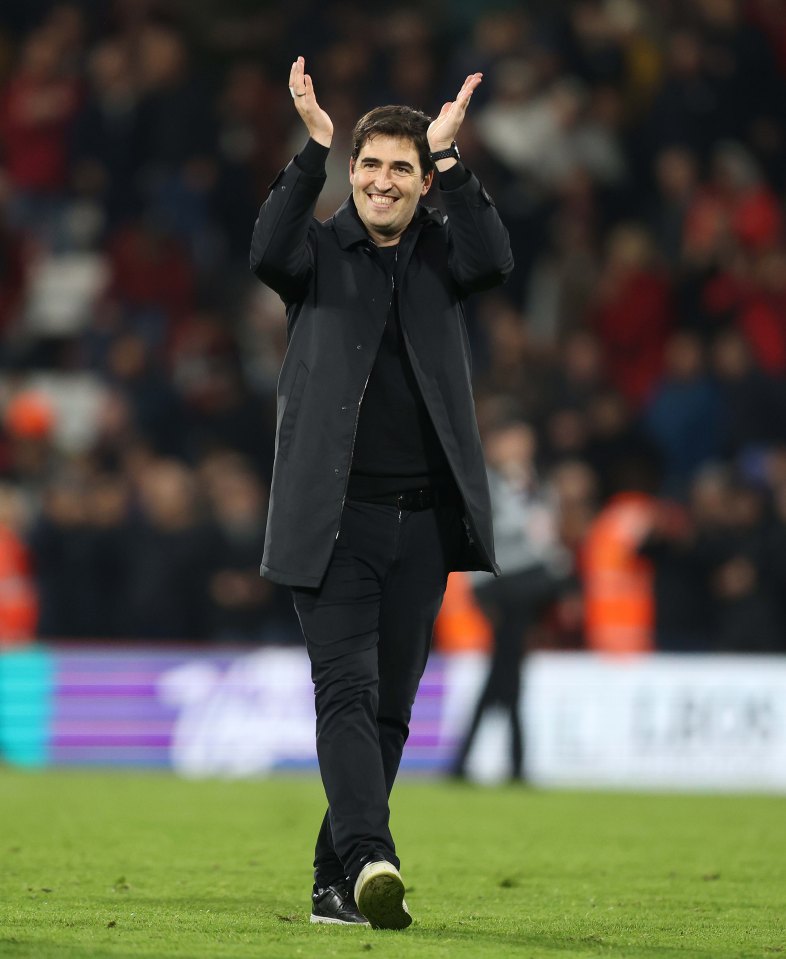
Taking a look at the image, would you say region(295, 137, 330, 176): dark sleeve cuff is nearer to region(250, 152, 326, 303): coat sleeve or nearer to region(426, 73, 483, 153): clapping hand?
region(250, 152, 326, 303): coat sleeve

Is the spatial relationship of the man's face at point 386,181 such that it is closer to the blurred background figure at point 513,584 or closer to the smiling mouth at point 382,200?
the smiling mouth at point 382,200

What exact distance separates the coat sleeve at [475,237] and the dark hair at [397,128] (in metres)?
0.14

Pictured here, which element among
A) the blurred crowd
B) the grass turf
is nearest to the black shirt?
the grass turf

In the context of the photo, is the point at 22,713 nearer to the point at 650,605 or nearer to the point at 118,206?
the point at 650,605

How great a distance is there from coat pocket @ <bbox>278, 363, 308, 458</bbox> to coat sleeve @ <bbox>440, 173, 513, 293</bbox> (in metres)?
0.49

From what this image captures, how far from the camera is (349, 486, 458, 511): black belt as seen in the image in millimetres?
5004

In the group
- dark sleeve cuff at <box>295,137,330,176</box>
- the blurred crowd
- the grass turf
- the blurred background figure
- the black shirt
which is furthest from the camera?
the blurred crowd

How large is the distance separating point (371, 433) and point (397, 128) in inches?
31.3

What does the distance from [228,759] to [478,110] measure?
607cm

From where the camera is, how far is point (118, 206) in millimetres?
15797

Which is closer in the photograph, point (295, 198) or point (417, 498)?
point (295, 198)

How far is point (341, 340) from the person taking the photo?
16.1ft

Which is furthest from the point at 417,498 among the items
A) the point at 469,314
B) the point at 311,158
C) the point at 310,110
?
the point at 469,314

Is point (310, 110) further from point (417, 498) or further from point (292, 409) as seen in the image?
point (417, 498)
